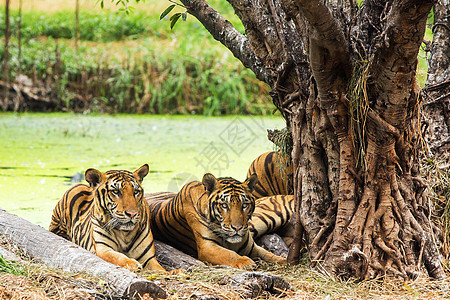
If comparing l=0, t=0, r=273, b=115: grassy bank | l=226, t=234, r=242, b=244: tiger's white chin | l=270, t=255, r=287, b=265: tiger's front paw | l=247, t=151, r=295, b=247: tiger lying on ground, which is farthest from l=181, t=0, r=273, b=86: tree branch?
l=0, t=0, r=273, b=115: grassy bank

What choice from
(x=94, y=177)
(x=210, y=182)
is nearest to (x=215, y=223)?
(x=210, y=182)

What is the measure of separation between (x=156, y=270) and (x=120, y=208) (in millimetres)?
487

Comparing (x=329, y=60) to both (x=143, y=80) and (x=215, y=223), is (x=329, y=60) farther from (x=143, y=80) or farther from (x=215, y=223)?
(x=143, y=80)

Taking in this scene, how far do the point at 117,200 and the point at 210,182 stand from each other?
722mm

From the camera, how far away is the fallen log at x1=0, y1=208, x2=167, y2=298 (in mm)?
3002

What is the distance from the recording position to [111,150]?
902cm

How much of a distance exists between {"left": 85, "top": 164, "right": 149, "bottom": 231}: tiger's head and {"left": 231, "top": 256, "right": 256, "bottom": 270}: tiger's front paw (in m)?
0.74

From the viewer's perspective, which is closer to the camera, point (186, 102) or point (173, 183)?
point (173, 183)

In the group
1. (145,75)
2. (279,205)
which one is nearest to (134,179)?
(279,205)

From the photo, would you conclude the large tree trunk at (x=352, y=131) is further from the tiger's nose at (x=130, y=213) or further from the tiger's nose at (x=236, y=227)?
the tiger's nose at (x=130, y=213)

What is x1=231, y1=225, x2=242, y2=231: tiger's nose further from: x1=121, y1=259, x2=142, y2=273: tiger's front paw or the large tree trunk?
x1=121, y1=259, x2=142, y2=273: tiger's front paw

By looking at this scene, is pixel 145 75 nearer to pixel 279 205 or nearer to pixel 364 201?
pixel 279 205

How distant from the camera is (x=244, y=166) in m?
8.25

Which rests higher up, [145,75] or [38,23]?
[38,23]
